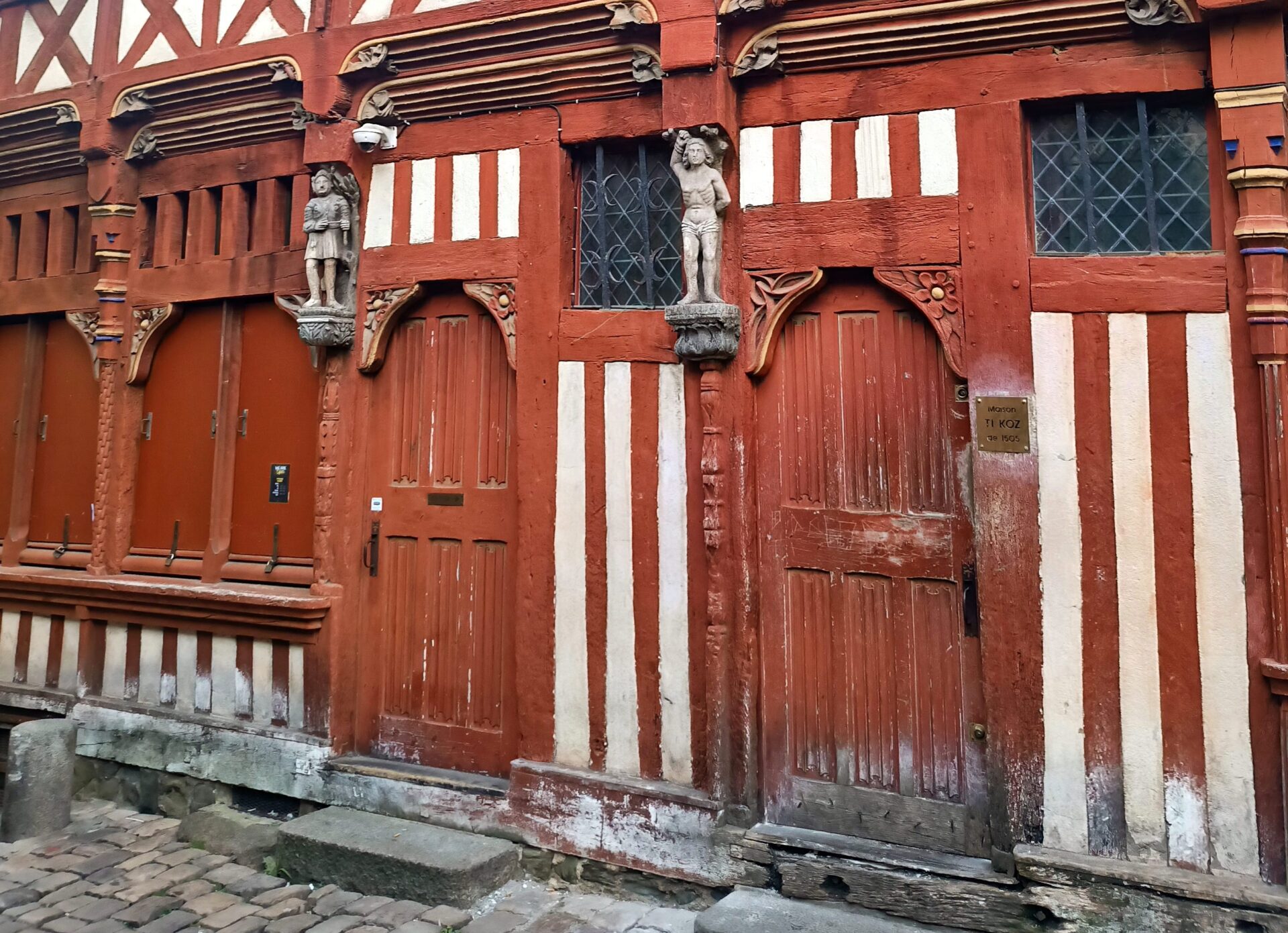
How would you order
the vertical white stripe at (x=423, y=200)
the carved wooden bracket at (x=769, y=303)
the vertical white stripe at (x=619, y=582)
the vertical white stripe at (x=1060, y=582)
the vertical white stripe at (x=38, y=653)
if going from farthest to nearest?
the vertical white stripe at (x=38, y=653) < the vertical white stripe at (x=423, y=200) < the vertical white stripe at (x=619, y=582) < the carved wooden bracket at (x=769, y=303) < the vertical white stripe at (x=1060, y=582)

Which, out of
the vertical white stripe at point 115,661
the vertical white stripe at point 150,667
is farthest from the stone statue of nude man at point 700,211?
the vertical white stripe at point 115,661

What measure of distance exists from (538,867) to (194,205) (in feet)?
14.7

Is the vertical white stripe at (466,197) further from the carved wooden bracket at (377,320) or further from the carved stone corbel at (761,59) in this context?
the carved stone corbel at (761,59)

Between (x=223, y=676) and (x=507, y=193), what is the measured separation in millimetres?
3215

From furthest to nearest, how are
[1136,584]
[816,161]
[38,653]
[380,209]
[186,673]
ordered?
[38,653] → [186,673] → [380,209] → [816,161] → [1136,584]

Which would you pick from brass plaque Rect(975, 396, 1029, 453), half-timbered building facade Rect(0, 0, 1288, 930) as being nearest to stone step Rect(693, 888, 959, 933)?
half-timbered building facade Rect(0, 0, 1288, 930)

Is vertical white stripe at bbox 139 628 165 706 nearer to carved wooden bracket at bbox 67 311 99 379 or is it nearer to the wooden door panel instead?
the wooden door panel

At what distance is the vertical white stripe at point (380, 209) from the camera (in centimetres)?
480

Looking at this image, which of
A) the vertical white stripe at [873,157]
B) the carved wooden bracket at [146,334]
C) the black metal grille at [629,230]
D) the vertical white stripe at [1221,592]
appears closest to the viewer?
the vertical white stripe at [1221,592]

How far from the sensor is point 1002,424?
11.6 ft

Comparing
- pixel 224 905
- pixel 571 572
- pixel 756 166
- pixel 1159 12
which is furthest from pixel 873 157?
pixel 224 905

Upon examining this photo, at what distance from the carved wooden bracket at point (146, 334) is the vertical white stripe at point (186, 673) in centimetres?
173

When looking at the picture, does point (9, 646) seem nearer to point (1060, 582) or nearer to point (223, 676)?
point (223, 676)

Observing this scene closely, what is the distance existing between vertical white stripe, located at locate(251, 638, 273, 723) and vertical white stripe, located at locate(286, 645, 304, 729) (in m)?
0.14
